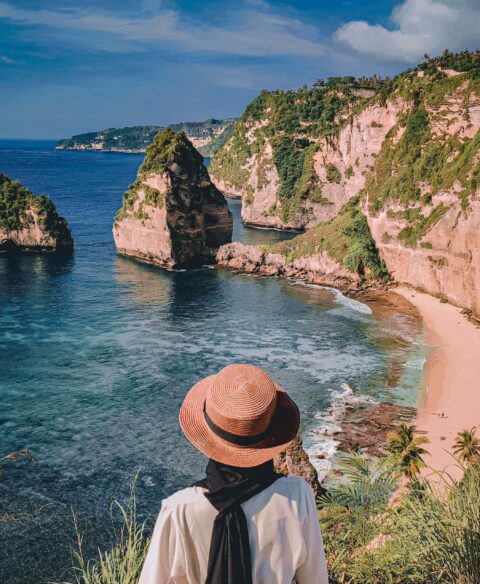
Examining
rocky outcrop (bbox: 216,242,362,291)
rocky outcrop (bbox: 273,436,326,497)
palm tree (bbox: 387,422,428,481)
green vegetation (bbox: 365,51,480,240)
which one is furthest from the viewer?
rocky outcrop (bbox: 216,242,362,291)

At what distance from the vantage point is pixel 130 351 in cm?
4134

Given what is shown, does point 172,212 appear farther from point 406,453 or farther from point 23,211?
point 406,453

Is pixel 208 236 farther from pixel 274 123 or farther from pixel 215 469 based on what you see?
pixel 215 469

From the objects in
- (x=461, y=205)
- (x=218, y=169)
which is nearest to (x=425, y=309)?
(x=461, y=205)

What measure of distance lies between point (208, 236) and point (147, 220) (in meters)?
8.87

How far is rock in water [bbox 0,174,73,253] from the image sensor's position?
72.1 meters

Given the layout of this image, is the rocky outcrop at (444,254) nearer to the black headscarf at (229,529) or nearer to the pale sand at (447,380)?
the pale sand at (447,380)

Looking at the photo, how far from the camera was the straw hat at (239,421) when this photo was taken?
4148mm

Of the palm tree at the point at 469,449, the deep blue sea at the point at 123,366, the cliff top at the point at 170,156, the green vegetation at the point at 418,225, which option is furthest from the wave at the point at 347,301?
the palm tree at the point at 469,449

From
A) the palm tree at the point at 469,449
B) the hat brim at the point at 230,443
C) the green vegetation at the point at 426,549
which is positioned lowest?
the palm tree at the point at 469,449

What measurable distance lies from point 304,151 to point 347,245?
4263 centimetres

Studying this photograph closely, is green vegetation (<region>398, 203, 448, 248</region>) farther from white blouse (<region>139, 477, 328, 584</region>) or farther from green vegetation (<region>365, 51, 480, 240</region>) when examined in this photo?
white blouse (<region>139, 477, 328, 584</region>)

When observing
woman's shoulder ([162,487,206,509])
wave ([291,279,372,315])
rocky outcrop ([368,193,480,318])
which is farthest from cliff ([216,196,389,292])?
woman's shoulder ([162,487,206,509])

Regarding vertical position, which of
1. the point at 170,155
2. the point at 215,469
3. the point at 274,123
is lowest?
the point at 215,469
